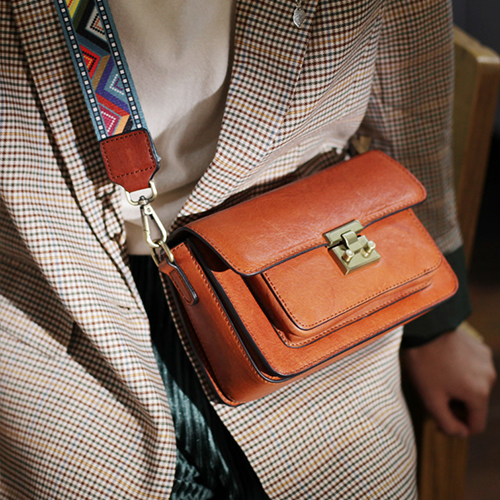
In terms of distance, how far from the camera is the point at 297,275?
0.50m

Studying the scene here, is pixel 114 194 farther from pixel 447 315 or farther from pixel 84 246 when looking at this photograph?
pixel 447 315

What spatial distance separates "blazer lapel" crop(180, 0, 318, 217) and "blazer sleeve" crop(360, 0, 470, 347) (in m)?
0.18

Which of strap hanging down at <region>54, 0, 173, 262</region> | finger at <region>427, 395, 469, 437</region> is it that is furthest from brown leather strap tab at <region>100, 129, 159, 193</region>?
finger at <region>427, 395, 469, 437</region>

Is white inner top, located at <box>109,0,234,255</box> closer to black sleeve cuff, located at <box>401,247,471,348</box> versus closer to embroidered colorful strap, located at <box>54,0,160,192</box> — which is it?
embroidered colorful strap, located at <box>54,0,160,192</box>

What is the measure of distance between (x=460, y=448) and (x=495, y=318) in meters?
0.84

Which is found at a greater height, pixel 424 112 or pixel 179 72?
pixel 179 72

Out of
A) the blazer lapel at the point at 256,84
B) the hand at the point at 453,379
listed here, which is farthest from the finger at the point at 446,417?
the blazer lapel at the point at 256,84

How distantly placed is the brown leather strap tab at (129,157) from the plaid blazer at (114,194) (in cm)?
5

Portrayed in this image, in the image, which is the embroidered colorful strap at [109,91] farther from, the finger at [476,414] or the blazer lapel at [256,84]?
the finger at [476,414]

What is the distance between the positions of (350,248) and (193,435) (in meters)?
0.30

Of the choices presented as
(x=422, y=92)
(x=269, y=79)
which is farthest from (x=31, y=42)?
(x=422, y=92)

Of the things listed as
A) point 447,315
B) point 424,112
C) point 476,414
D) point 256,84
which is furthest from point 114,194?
point 476,414

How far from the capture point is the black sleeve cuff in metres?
0.76

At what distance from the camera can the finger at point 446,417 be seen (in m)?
0.79
